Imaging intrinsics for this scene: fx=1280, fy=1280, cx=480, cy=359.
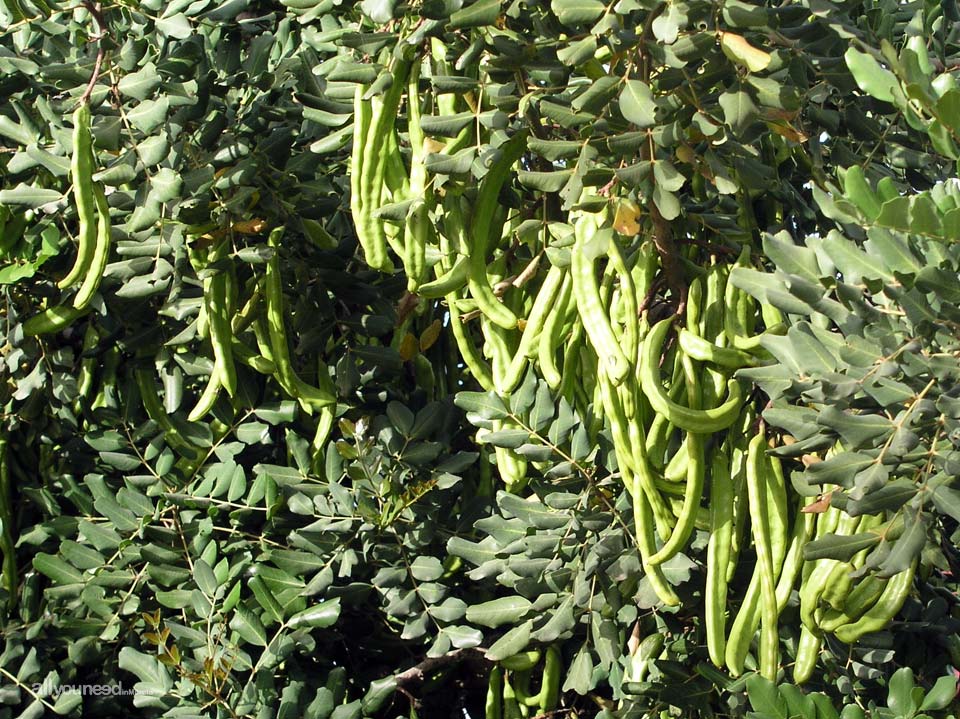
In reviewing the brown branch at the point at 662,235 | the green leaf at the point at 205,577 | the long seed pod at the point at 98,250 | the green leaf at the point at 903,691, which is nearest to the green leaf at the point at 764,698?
the green leaf at the point at 903,691

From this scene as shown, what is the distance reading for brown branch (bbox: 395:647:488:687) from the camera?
198cm

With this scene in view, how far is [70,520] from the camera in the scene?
2133mm

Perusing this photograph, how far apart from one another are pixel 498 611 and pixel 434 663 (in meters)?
0.22

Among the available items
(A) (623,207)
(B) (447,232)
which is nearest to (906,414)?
(A) (623,207)

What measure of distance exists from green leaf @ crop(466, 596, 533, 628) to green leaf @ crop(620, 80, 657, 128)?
74cm

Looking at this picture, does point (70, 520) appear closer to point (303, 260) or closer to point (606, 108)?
point (303, 260)

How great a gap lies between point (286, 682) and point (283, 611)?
129 mm

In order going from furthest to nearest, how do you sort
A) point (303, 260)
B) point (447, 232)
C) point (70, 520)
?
point (70, 520) < point (303, 260) < point (447, 232)

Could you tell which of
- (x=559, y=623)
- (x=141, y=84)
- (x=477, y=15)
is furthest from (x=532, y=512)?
(x=141, y=84)

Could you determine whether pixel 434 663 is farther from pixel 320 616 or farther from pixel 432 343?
pixel 432 343

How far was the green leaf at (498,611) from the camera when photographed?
184cm

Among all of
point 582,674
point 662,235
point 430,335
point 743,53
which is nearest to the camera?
point 743,53

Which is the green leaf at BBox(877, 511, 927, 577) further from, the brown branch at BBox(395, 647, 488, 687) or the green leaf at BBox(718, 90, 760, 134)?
the brown branch at BBox(395, 647, 488, 687)

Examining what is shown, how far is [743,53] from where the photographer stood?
4.54 ft
